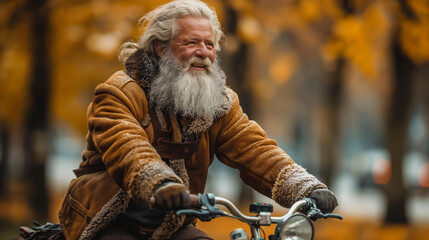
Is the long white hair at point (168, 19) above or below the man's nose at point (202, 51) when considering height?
above

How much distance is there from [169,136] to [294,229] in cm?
100

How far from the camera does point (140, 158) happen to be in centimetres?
311

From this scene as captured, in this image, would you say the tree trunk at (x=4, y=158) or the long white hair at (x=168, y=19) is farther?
the tree trunk at (x=4, y=158)

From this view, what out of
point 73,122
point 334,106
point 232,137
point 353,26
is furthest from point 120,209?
point 73,122

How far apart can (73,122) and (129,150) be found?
50.6ft

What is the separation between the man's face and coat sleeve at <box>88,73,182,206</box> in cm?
33

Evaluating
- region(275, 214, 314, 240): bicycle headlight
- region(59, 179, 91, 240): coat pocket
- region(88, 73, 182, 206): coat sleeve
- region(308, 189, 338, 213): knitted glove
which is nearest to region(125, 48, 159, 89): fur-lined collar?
region(88, 73, 182, 206): coat sleeve

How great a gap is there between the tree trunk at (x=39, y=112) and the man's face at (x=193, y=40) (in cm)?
836

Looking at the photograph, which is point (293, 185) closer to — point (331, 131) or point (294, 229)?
point (294, 229)

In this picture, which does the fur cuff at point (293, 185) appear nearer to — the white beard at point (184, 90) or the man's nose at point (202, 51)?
the white beard at point (184, 90)

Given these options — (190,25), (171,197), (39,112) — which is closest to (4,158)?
(39,112)

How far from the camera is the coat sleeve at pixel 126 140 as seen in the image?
303 cm

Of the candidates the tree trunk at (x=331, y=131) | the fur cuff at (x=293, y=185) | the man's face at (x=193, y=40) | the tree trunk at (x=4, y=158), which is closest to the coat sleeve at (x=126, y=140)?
the man's face at (x=193, y=40)

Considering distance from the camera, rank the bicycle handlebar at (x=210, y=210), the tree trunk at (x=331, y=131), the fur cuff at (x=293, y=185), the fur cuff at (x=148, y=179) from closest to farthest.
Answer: the bicycle handlebar at (x=210, y=210) < the fur cuff at (x=148, y=179) < the fur cuff at (x=293, y=185) < the tree trunk at (x=331, y=131)
